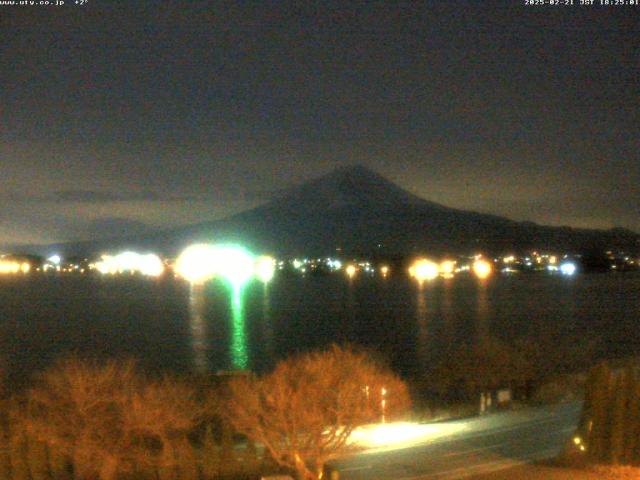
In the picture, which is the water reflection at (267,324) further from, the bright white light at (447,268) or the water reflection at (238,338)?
the bright white light at (447,268)

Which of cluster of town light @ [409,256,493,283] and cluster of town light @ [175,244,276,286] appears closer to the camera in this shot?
cluster of town light @ [409,256,493,283]

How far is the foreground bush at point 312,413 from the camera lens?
28.9 feet

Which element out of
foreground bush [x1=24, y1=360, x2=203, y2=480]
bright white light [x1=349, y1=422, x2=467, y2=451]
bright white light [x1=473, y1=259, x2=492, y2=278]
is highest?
bright white light [x1=473, y1=259, x2=492, y2=278]

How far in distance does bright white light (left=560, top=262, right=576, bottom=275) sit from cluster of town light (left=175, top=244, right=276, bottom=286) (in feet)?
125

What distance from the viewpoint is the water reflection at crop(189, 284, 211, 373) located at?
3225 cm

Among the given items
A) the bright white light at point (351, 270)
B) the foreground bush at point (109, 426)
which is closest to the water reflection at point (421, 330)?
the foreground bush at point (109, 426)

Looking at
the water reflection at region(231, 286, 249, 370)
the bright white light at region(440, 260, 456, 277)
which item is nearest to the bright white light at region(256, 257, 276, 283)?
the bright white light at region(440, 260, 456, 277)

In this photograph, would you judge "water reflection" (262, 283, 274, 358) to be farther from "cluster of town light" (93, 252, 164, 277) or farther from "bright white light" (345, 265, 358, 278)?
"cluster of town light" (93, 252, 164, 277)

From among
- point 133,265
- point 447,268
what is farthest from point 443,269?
point 133,265

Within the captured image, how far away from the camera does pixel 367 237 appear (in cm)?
13412

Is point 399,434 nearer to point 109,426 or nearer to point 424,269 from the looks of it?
point 109,426

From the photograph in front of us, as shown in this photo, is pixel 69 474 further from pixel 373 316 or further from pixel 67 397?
pixel 373 316

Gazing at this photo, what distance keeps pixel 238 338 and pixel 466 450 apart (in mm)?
29960

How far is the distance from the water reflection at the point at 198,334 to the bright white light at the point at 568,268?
52.8 metres
